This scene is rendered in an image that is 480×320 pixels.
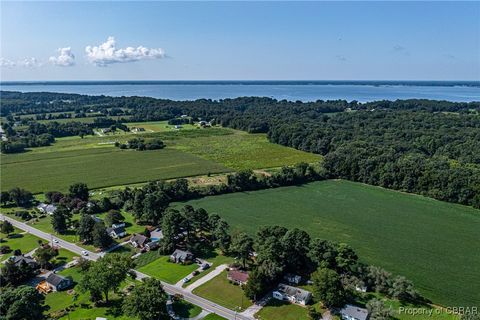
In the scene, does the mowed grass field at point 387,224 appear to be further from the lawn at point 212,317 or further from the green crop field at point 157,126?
the green crop field at point 157,126

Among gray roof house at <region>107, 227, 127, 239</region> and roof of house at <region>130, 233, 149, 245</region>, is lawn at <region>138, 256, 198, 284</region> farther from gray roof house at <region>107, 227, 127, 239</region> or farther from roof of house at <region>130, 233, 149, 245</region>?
gray roof house at <region>107, 227, 127, 239</region>

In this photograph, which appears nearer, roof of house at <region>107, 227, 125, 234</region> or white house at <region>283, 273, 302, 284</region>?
white house at <region>283, 273, 302, 284</region>

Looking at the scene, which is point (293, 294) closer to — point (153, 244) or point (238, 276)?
point (238, 276)

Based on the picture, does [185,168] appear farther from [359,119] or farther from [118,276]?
[359,119]

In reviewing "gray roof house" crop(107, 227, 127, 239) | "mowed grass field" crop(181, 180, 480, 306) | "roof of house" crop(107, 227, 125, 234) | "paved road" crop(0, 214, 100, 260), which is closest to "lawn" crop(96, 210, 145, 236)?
"gray roof house" crop(107, 227, 127, 239)

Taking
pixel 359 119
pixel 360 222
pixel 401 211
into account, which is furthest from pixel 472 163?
pixel 359 119
